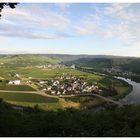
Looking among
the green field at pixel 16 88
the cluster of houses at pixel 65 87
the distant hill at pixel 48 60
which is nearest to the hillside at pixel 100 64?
the distant hill at pixel 48 60

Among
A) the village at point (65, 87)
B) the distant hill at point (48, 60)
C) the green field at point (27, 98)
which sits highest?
the distant hill at point (48, 60)

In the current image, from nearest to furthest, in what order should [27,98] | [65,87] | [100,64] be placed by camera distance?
[27,98]
[65,87]
[100,64]

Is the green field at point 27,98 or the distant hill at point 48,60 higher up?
the distant hill at point 48,60

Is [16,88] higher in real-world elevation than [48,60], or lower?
lower

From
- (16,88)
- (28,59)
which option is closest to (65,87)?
(16,88)

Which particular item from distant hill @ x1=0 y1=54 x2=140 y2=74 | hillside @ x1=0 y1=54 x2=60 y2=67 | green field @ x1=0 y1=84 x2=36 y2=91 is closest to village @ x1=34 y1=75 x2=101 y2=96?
green field @ x1=0 y1=84 x2=36 y2=91

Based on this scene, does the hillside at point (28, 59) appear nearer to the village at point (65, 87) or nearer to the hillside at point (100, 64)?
the hillside at point (100, 64)

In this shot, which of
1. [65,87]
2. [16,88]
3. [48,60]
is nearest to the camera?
[16,88]

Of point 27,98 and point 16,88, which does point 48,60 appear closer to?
point 16,88

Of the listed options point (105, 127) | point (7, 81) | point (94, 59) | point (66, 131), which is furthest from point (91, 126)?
point (94, 59)
